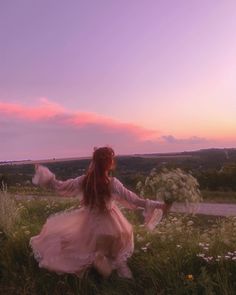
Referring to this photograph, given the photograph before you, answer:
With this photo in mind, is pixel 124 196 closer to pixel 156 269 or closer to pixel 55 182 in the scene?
pixel 55 182

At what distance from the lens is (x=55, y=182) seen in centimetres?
737

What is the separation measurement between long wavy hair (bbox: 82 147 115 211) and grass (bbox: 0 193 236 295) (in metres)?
0.81

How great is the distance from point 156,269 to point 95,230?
894 millimetres

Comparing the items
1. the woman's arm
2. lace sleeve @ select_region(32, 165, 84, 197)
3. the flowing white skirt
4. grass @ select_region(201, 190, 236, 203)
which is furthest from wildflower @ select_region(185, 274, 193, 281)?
Answer: grass @ select_region(201, 190, 236, 203)

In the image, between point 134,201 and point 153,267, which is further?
point 134,201

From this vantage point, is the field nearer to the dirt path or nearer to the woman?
the woman

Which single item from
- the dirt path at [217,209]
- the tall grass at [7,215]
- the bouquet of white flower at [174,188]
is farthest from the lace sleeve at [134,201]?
the dirt path at [217,209]

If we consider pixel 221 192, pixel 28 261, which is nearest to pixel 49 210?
pixel 28 261

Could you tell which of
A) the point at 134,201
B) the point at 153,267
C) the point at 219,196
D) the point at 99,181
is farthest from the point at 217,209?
the point at 153,267

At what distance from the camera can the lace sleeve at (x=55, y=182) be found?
7.29 m

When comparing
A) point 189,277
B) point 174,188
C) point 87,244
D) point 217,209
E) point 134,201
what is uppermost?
point 174,188

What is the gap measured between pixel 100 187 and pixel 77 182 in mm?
373

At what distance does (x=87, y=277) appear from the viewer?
6902 millimetres

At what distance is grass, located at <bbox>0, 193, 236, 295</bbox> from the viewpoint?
618 centimetres
